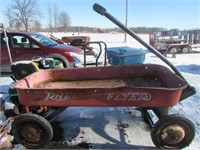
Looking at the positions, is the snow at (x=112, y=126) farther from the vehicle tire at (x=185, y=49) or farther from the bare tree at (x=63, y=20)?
the bare tree at (x=63, y=20)

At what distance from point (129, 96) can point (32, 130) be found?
4.75ft

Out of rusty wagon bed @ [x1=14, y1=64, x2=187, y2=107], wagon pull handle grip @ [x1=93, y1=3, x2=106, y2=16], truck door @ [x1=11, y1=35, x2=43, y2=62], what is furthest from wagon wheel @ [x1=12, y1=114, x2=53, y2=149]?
truck door @ [x1=11, y1=35, x2=43, y2=62]

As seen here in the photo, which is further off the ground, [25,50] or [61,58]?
[25,50]

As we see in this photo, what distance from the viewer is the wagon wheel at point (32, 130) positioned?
3.28 metres

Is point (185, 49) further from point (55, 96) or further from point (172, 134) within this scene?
point (55, 96)

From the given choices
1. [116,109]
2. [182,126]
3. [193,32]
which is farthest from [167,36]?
[182,126]

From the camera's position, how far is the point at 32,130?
11.1 ft

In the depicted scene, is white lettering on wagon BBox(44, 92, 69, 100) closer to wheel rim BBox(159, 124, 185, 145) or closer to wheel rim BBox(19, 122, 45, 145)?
wheel rim BBox(19, 122, 45, 145)

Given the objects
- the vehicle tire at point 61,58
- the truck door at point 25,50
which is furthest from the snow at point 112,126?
the truck door at point 25,50

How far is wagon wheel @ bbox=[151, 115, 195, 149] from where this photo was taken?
3164mm

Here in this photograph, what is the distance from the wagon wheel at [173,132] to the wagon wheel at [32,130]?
1463 millimetres

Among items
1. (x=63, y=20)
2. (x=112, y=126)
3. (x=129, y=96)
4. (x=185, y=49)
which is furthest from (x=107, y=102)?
(x=63, y=20)

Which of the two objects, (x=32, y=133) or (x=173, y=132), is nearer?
(x=173, y=132)

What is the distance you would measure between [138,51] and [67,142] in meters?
4.02
